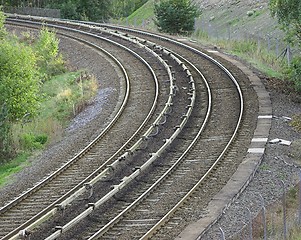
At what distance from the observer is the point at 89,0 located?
64.4 meters

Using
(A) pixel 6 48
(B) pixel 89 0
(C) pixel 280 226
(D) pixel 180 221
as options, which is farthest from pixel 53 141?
(B) pixel 89 0

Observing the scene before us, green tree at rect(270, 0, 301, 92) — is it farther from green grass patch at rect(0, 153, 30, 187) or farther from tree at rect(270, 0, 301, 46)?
green grass patch at rect(0, 153, 30, 187)

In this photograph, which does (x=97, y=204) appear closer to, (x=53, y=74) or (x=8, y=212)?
(x=8, y=212)

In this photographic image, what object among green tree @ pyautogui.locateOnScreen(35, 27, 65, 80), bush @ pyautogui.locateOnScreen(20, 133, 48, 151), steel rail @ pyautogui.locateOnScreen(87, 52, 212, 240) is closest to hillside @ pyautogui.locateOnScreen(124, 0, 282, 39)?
green tree @ pyautogui.locateOnScreen(35, 27, 65, 80)

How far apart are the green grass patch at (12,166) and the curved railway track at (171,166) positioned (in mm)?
3023

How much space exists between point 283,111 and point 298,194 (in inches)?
378

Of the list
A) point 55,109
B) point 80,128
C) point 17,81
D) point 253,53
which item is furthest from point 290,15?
point 253,53

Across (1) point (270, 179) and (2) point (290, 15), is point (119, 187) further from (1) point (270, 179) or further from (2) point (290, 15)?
(2) point (290, 15)

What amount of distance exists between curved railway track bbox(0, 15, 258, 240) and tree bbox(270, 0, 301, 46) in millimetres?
2992

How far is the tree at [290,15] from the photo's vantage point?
94.7 ft

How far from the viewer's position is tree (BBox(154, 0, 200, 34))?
5106 centimetres

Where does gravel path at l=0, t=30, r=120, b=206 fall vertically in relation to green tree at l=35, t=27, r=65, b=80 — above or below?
below

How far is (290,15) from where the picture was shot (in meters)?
29.0

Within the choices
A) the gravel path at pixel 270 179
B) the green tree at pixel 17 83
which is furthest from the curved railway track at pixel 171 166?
the green tree at pixel 17 83
